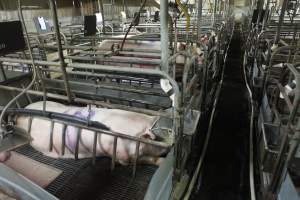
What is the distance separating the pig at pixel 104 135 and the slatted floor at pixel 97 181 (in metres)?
0.07

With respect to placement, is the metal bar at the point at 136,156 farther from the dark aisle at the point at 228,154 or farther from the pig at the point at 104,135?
the dark aisle at the point at 228,154

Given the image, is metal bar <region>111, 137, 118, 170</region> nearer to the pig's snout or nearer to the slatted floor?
the slatted floor

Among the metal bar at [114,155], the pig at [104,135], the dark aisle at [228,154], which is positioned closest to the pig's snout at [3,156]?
the pig at [104,135]

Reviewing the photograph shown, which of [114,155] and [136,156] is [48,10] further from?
[136,156]

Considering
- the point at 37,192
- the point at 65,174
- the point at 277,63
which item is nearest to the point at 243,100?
the point at 277,63

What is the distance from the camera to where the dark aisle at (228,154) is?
260 centimetres

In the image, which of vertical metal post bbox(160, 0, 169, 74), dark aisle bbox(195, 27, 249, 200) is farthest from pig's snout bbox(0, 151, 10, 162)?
dark aisle bbox(195, 27, 249, 200)

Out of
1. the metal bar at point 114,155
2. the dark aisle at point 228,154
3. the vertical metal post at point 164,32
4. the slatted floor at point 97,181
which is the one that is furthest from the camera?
the dark aisle at point 228,154

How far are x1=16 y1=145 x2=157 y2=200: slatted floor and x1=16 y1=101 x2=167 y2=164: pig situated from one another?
0.23 feet

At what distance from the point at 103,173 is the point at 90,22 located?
8.16 ft

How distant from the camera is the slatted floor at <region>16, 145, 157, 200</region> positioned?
5.58ft

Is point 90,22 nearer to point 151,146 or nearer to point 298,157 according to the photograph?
point 151,146

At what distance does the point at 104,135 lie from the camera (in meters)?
1.92

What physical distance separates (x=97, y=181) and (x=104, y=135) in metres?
0.34
